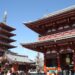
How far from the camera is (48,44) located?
20516 millimetres

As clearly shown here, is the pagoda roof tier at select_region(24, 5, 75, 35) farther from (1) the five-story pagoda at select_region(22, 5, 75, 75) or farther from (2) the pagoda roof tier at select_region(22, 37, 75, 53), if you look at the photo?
(2) the pagoda roof tier at select_region(22, 37, 75, 53)

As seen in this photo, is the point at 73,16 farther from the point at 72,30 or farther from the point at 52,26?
the point at 52,26

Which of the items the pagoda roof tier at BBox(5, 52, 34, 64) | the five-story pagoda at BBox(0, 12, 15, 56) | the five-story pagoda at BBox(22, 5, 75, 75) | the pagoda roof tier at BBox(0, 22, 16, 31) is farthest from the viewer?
the pagoda roof tier at BBox(0, 22, 16, 31)

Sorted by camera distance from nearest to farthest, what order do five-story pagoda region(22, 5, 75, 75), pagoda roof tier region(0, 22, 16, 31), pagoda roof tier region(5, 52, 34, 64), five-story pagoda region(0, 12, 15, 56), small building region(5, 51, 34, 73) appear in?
five-story pagoda region(22, 5, 75, 75) → small building region(5, 51, 34, 73) → pagoda roof tier region(5, 52, 34, 64) → five-story pagoda region(0, 12, 15, 56) → pagoda roof tier region(0, 22, 16, 31)

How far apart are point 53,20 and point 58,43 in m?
3.76

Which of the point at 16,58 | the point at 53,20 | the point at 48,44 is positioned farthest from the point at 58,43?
the point at 16,58

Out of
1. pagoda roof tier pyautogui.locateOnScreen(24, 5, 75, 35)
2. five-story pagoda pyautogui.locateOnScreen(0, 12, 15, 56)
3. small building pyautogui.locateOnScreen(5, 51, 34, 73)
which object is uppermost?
five-story pagoda pyautogui.locateOnScreen(0, 12, 15, 56)

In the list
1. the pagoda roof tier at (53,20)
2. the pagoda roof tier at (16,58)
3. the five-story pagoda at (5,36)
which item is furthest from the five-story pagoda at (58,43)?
the five-story pagoda at (5,36)

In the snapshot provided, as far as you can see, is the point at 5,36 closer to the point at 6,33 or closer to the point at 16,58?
the point at 6,33

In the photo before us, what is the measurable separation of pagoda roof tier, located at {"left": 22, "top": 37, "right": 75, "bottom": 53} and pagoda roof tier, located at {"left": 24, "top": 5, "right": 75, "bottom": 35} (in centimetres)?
268

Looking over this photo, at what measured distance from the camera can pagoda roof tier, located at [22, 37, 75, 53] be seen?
62.0 feet

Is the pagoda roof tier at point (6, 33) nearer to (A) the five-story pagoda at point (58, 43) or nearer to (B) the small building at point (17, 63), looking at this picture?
(B) the small building at point (17, 63)

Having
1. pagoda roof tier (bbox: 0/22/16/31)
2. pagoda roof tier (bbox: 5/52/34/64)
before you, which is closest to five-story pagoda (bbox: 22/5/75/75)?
pagoda roof tier (bbox: 5/52/34/64)

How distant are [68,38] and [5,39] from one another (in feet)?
147
